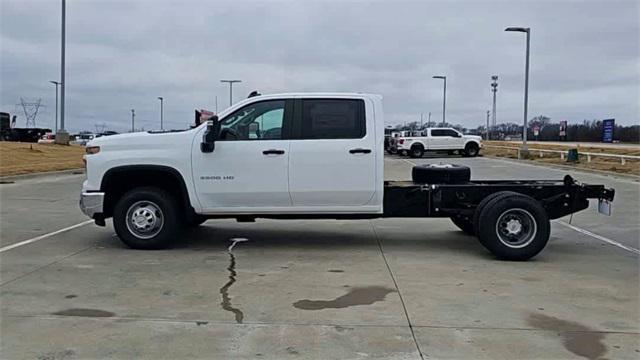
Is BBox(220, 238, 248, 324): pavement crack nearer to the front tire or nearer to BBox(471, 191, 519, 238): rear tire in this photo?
the front tire

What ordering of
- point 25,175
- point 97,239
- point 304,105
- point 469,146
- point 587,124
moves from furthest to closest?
point 587,124 → point 469,146 → point 25,175 → point 97,239 → point 304,105

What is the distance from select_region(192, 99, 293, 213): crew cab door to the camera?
27.5ft

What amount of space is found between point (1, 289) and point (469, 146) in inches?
1514

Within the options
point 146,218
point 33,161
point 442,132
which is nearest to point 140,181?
point 146,218

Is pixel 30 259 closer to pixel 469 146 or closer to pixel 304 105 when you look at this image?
pixel 304 105

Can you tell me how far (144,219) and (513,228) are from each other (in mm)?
4818

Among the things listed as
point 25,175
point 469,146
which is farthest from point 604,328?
point 469,146

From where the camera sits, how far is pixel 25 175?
21062mm

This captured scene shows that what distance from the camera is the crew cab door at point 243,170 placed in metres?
8.38

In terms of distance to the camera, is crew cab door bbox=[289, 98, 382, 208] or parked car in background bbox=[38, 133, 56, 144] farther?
parked car in background bbox=[38, 133, 56, 144]

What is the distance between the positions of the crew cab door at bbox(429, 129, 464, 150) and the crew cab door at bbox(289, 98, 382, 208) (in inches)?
1385

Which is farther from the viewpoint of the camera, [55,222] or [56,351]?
[55,222]

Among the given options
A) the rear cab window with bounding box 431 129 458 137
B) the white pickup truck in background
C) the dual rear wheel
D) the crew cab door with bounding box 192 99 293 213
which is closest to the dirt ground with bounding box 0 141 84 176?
the crew cab door with bounding box 192 99 293 213

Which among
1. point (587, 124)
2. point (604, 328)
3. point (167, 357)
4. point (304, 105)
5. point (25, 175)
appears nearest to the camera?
point (167, 357)
